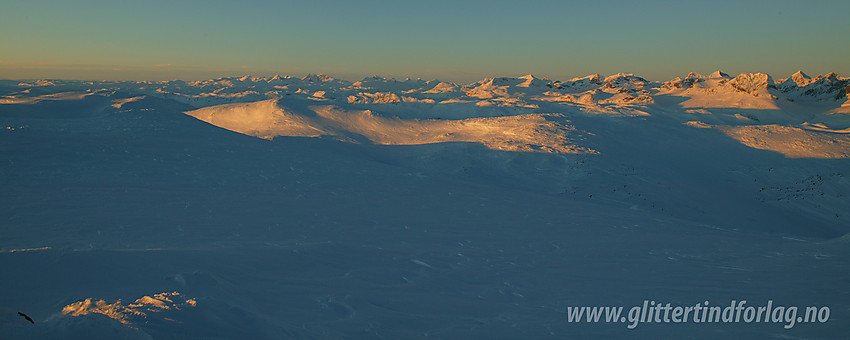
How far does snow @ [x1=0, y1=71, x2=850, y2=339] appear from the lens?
530 centimetres

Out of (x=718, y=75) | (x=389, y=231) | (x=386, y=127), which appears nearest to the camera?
(x=389, y=231)

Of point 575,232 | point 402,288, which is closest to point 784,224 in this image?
point 575,232

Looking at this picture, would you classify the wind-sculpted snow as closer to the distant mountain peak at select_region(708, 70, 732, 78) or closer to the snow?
the snow

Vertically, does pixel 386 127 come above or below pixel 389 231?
above

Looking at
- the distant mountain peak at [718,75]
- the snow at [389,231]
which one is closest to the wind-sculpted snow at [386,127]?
the snow at [389,231]

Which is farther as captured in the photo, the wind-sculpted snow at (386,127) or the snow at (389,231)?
the wind-sculpted snow at (386,127)

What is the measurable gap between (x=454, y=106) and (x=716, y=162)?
29.5 meters

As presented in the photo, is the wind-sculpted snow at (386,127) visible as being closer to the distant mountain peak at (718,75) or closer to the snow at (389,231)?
the snow at (389,231)

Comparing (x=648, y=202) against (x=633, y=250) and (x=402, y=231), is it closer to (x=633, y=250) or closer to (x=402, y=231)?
(x=633, y=250)

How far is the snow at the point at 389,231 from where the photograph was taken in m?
5.30

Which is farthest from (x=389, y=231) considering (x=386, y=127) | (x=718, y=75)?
(x=718, y=75)

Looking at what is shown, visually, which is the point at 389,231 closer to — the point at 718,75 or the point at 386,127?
the point at 386,127

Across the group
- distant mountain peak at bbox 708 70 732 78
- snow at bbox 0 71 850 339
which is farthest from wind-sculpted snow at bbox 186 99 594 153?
distant mountain peak at bbox 708 70 732 78

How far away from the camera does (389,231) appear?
1006 cm
